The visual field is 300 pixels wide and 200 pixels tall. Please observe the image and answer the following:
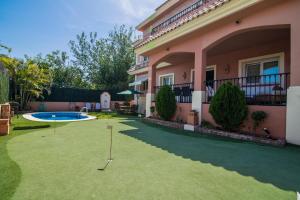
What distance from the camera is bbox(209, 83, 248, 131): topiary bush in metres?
7.94

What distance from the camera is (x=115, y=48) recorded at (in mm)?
36875

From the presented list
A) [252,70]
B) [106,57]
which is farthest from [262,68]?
[106,57]

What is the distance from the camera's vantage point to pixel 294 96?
6.41 metres

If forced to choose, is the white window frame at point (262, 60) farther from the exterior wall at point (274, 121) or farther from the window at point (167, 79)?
the window at point (167, 79)

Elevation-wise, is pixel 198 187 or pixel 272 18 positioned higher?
pixel 272 18

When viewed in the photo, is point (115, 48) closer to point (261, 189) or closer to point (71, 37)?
point (71, 37)

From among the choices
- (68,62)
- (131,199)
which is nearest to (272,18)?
(131,199)

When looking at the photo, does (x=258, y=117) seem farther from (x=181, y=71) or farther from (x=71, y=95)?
(x=71, y=95)

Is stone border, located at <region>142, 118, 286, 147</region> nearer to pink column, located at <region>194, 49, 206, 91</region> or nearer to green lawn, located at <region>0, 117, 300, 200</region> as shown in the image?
green lawn, located at <region>0, 117, 300, 200</region>

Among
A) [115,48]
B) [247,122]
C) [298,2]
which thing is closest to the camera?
[298,2]

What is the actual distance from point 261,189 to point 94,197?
2712 mm

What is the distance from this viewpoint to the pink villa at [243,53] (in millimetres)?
6609

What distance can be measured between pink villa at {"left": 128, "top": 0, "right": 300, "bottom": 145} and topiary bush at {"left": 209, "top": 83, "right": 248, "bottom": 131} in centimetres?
51

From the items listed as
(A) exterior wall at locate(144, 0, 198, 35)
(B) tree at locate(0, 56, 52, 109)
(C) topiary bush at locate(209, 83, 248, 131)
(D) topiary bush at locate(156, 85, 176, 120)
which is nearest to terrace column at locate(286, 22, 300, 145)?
(C) topiary bush at locate(209, 83, 248, 131)
